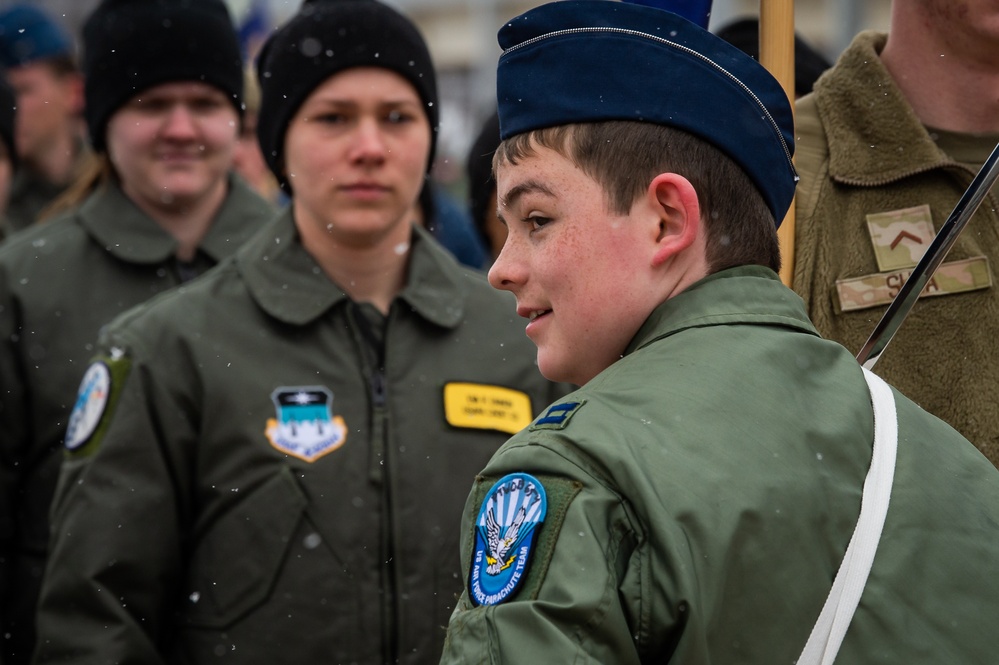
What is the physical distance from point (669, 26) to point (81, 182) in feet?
10.9

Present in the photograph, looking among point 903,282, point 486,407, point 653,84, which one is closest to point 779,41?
point 903,282

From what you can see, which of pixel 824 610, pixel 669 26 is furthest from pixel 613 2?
pixel 824 610

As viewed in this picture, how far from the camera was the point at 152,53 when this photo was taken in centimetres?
462

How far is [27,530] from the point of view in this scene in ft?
13.5

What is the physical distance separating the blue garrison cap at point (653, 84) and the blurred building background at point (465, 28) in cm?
798

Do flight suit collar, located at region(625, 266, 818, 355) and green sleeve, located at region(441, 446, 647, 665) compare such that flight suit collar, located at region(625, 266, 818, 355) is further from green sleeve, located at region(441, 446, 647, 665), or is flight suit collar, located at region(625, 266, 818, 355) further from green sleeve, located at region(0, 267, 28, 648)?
green sleeve, located at region(0, 267, 28, 648)

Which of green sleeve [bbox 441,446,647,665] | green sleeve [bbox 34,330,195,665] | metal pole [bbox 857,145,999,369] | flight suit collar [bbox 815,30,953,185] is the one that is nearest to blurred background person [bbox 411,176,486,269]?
green sleeve [bbox 34,330,195,665]

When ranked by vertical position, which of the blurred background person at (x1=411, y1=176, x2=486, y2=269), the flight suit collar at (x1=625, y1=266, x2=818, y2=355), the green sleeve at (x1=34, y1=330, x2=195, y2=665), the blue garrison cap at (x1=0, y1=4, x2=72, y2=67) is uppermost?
the flight suit collar at (x1=625, y1=266, x2=818, y2=355)

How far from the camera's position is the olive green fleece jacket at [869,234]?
2.53 m

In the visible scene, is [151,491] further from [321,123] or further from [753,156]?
[753,156]

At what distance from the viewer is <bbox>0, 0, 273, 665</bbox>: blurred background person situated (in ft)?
13.4

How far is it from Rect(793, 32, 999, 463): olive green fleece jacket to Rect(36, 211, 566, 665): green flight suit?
115 cm

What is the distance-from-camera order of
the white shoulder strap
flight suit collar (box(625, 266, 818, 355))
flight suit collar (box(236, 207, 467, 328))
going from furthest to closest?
flight suit collar (box(236, 207, 467, 328))
flight suit collar (box(625, 266, 818, 355))
the white shoulder strap

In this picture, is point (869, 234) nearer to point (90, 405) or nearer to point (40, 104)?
point (90, 405)
